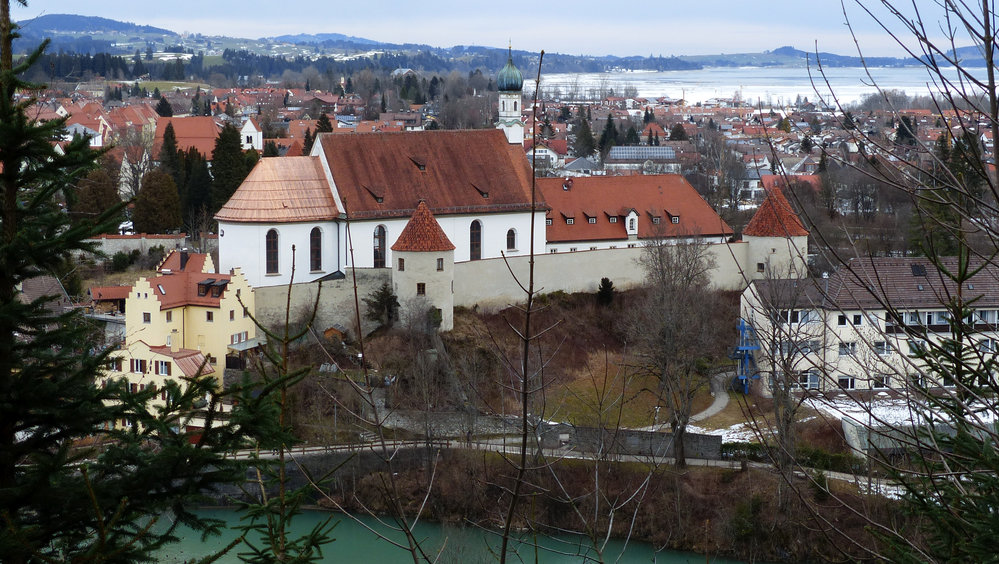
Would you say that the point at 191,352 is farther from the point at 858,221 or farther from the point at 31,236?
the point at 858,221

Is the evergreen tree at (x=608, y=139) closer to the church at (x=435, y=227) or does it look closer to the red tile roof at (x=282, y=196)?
the church at (x=435, y=227)

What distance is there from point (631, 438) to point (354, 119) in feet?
276

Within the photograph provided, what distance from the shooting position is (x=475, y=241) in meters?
31.0

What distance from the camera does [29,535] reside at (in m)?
5.02

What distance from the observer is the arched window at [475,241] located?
30922 millimetres

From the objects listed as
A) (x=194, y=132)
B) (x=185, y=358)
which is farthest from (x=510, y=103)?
(x=194, y=132)

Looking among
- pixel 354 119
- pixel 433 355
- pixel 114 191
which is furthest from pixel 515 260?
pixel 354 119

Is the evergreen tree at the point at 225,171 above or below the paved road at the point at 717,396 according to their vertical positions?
above

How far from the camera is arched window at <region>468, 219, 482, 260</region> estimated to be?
30922mm

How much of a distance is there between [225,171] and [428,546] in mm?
21059

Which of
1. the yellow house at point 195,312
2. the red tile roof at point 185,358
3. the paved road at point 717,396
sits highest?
the yellow house at point 195,312

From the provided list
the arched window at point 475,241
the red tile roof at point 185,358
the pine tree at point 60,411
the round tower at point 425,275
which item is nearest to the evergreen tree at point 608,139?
the arched window at point 475,241

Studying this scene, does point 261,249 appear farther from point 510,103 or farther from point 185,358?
point 510,103

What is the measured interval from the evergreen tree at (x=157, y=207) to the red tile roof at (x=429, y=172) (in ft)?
29.3
